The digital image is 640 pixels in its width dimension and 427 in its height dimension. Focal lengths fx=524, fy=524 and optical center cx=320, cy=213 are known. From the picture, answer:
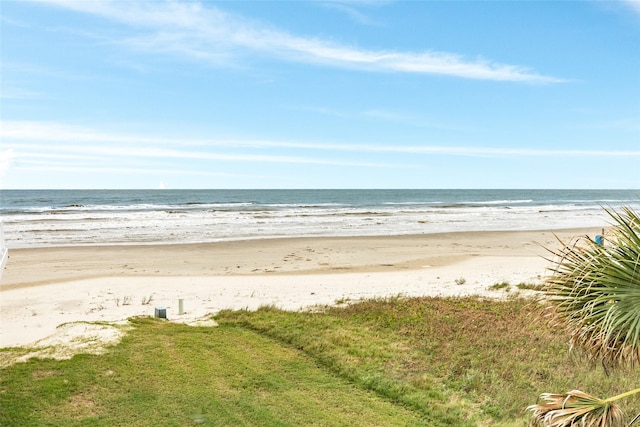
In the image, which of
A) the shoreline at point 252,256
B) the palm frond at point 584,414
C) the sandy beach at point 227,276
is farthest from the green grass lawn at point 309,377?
the shoreline at point 252,256

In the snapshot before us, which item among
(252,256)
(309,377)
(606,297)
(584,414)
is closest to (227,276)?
(252,256)

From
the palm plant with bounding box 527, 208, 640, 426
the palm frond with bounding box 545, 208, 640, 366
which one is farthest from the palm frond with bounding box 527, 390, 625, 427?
the palm frond with bounding box 545, 208, 640, 366

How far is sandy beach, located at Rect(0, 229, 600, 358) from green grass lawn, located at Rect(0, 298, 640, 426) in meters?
1.75

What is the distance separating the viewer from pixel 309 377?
8414 mm

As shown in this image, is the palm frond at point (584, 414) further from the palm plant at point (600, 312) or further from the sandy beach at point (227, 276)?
the sandy beach at point (227, 276)

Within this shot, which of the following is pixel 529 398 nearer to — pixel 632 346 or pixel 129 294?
pixel 632 346

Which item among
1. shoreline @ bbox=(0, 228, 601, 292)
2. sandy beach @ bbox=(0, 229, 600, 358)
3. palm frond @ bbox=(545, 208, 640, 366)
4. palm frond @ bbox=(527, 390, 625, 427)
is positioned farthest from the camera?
shoreline @ bbox=(0, 228, 601, 292)

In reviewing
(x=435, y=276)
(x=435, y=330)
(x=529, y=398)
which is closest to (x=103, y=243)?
(x=435, y=276)

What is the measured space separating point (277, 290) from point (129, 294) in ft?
14.4

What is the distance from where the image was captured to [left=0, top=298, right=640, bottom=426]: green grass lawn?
275 inches

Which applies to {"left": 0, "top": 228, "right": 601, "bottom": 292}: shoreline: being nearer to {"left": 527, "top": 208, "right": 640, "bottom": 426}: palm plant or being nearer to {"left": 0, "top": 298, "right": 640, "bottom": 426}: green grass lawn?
{"left": 0, "top": 298, "right": 640, "bottom": 426}: green grass lawn

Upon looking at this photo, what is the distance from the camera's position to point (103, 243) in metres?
29.8

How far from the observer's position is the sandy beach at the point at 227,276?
1311 cm

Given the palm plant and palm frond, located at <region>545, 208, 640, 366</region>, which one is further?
palm frond, located at <region>545, 208, 640, 366</region>
